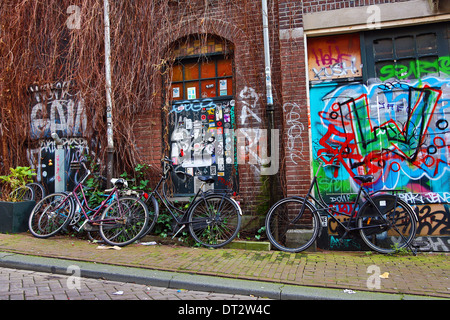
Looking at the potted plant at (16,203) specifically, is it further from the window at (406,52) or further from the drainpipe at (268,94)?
the window at (406,52)

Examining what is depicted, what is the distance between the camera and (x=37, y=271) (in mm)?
4547

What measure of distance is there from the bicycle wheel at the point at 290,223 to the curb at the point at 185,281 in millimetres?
1511

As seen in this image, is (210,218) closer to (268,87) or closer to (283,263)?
(283,263)

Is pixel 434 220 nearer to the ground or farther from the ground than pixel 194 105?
nearer to the ground

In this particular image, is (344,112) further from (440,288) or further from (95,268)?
(95,268)

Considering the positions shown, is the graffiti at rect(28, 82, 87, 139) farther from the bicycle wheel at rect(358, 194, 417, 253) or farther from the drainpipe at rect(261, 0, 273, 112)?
the bicycle wheel at rect(358, 194, 417, 253)

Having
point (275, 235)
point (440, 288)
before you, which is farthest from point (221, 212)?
point (440, 288)

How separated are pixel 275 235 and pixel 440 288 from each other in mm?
2451

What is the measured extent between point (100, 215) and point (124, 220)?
58cm

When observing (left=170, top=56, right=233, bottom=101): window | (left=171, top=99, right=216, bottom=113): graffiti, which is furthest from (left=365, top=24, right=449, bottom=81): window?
(left=171, top=99, right=216, bottom=113): graffiti

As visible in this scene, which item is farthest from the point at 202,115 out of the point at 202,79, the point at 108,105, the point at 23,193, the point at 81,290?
the point at 23,193

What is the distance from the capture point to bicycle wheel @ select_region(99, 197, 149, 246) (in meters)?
5.52

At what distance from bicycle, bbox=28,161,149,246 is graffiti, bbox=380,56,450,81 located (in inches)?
187

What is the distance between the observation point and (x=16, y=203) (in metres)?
6.31
